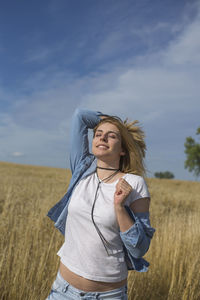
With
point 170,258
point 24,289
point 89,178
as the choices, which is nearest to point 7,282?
point 24,289

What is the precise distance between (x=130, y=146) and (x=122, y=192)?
52cm

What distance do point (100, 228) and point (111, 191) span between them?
241 mm

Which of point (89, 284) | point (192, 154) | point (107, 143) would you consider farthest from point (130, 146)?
point (192, 154)

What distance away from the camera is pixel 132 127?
214 centimetres

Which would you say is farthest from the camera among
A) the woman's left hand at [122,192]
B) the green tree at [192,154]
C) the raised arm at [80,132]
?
the green tree at [192,154]

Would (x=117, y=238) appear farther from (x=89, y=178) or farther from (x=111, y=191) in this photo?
(x=89, y=178)

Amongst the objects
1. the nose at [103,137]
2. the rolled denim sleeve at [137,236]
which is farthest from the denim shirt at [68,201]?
the nose at [103,137]

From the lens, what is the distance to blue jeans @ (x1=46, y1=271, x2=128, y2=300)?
5.47 feet

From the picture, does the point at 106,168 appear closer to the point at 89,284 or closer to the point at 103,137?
the point at 103,137

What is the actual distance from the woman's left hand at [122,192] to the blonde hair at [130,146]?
382mm

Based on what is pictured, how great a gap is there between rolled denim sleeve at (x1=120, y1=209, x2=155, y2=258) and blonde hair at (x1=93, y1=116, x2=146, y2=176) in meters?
0.42

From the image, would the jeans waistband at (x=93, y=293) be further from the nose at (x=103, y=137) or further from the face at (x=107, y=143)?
the nose at (x=103, y=137)

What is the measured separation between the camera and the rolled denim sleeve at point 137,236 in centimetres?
159

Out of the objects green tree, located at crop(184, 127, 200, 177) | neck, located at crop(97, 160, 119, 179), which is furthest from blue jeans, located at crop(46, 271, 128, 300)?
green tree, located at crop(184, 127, 200, 177)
